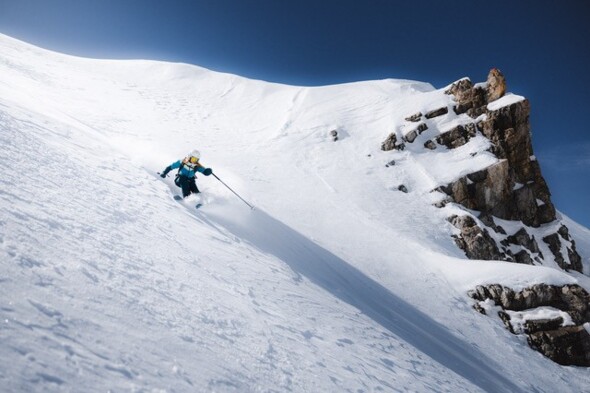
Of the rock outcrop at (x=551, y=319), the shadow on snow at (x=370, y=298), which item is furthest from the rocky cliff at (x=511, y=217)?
the shadow on snow at (x=370, y=298)

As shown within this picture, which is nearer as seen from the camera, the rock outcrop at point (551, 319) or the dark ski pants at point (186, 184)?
the dark ski pants at point (186, 184)

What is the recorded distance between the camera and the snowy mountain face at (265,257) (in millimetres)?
3244

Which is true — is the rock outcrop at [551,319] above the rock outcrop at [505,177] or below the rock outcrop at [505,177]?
below

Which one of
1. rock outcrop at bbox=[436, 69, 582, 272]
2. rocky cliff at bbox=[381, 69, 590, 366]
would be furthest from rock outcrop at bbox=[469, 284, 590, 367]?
Answer: rock outcrop at bbox=[436, 69, 582, 272]

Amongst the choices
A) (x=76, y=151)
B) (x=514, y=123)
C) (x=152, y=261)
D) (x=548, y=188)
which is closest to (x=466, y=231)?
(x=514, y=123)

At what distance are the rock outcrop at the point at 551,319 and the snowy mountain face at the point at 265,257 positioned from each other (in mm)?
79

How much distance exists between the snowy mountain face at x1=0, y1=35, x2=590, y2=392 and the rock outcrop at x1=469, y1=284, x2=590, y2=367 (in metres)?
0.08

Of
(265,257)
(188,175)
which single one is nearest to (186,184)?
(188,175)

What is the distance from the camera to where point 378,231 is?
48.9ft

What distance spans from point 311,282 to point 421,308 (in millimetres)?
5277

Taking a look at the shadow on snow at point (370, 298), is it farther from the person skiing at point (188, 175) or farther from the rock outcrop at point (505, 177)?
the rock outcrop at point (505, 177)

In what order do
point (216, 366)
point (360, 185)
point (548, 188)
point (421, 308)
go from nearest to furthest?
1. point (216, 366)
2. point (421, 308)
3. point (360, 185)
4. point (548, 188)

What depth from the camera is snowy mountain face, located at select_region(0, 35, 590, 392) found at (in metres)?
3.24

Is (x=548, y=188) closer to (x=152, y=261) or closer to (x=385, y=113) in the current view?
(x=385, y=113)
